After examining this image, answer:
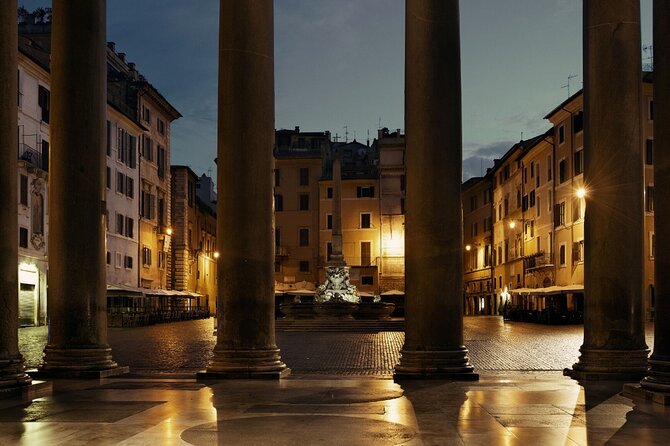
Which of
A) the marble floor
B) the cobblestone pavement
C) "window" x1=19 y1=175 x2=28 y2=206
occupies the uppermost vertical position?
"window" x1=19 y1=175 x2=28 y2=206

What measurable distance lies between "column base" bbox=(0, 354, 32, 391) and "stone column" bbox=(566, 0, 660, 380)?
9.44 metres

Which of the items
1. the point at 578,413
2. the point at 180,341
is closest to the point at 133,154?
the point at 180,341

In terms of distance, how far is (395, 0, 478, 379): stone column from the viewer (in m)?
15.8

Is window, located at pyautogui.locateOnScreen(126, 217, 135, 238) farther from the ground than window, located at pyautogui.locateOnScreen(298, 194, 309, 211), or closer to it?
closer to it

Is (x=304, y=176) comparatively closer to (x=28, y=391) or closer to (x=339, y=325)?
(x=339, y=325)

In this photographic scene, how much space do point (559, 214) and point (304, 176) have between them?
3257 centimetres

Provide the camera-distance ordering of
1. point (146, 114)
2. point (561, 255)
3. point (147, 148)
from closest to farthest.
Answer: point (561, 255)
point (146, 114)
point (147, 148)

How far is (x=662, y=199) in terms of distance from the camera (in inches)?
496

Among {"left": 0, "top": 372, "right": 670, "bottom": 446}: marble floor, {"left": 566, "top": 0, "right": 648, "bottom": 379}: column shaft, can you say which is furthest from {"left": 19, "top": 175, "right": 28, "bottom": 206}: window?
{"left": 566, "top": 0, "right": 648, "bottom": 379}: column shaft

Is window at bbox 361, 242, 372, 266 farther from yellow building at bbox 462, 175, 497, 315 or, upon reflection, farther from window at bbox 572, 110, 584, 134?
window at bbox 572, 110, 584, 134

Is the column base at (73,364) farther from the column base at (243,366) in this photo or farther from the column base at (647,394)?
the column base at (647,394)

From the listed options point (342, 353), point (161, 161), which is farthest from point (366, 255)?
point (342, 353)

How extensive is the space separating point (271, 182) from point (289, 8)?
80133 millimetres

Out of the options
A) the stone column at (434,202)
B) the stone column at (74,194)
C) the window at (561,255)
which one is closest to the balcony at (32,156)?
the stone column at (74,194)
